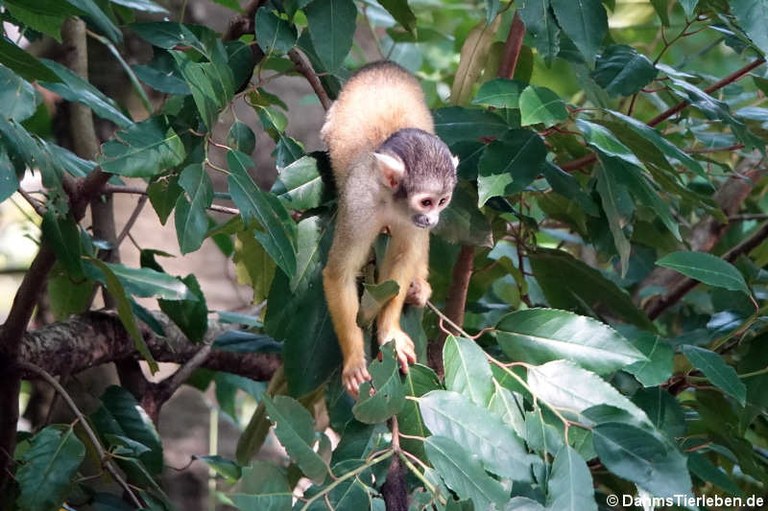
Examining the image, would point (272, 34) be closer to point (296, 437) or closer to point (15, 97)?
point (15, 97)

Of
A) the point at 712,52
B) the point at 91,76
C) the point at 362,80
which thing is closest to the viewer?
the point at 362,80

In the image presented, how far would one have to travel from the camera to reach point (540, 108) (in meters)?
1.91

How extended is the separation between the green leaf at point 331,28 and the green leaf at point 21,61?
57 centimetres

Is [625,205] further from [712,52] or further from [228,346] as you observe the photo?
[712,52]

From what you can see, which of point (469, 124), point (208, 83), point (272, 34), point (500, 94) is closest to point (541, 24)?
point (500, 94)

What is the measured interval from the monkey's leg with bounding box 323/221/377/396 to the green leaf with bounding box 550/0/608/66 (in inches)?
29.3

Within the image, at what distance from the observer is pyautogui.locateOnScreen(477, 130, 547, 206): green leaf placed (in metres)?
1.99

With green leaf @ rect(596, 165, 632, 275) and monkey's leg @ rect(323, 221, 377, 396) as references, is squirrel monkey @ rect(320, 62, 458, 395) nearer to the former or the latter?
monkey's leg @ rect(323, 221, 377, 396)

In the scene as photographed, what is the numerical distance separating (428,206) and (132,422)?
1.02m

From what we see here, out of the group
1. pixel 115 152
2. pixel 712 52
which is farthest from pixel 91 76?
pixel 712 52

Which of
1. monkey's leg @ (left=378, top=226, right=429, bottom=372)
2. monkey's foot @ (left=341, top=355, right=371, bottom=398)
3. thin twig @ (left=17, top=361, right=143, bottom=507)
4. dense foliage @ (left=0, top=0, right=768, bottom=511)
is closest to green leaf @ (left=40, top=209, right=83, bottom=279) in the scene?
dense foliage @ (left=0, top=0, right=768, bottom=511)

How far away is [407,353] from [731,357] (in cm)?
112

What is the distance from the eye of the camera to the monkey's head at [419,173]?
226 centimetres

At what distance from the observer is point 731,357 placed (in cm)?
273
